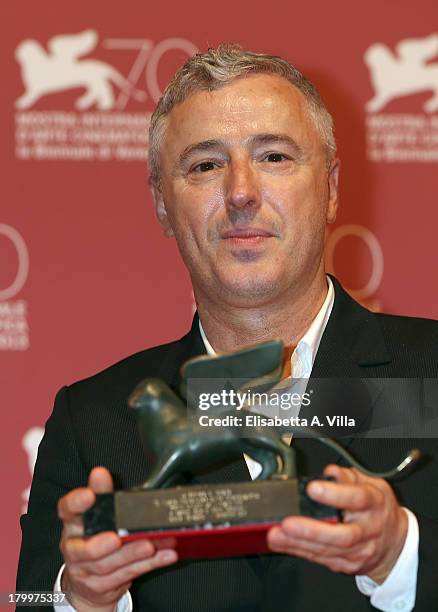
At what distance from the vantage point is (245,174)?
1.56 m

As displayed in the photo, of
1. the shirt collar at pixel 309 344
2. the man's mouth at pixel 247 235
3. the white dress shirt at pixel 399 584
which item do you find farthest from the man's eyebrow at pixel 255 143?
the white dress shirt at pixel 399 584

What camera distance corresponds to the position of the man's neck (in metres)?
1.64

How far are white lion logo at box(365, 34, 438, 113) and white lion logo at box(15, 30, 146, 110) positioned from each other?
1.77 ft

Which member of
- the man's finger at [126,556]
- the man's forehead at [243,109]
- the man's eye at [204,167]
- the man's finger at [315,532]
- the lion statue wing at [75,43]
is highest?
the lion statue wing at [75,43]

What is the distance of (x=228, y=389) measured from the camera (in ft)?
3.92

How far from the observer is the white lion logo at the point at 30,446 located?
224cm

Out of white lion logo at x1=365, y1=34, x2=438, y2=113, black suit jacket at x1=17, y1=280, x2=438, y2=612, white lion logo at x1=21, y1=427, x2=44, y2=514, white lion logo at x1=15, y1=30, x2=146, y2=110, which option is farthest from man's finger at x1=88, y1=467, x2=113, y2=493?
white lion logo at x1=365, y1=34, x2=438, y2=113

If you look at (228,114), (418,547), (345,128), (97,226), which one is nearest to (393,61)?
(345,128)

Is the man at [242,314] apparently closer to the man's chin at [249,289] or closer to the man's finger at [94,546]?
the man's chin at [249,289]

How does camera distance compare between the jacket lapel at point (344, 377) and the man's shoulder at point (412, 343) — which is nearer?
the jacket lapel at point (344, 377)

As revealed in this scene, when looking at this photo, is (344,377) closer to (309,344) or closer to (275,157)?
(309,344)

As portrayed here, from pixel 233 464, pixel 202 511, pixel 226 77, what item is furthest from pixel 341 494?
pixel 226 77

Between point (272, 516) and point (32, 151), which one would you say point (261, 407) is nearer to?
point (272, 516)

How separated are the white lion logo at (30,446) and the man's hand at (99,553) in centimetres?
106
